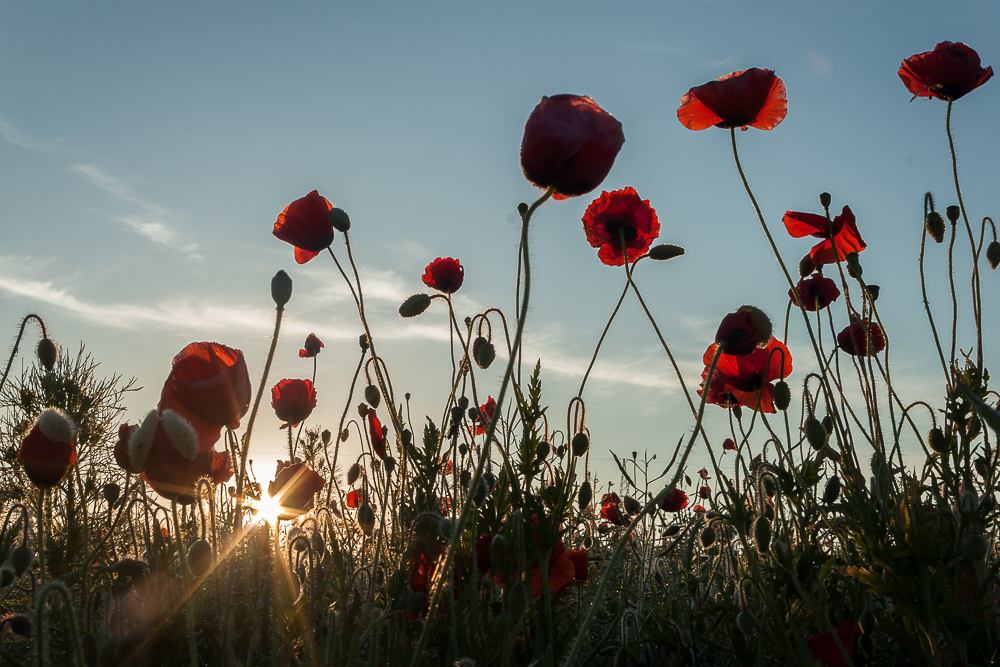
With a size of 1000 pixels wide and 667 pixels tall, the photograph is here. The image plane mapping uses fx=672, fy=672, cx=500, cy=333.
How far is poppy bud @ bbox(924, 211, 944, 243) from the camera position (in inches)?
118

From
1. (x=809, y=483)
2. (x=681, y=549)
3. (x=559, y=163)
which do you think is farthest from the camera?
(x=681, y=549)

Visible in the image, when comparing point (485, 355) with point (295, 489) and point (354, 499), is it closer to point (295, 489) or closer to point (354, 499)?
point (295, 489)

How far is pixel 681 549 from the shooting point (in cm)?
426

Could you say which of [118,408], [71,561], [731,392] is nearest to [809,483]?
[731,392]

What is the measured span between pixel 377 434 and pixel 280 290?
1806 millimetres

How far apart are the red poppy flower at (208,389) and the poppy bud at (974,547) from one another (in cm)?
194

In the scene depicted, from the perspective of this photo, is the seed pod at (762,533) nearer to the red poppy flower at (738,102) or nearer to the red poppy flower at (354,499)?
the red poppy flower at (738,102)

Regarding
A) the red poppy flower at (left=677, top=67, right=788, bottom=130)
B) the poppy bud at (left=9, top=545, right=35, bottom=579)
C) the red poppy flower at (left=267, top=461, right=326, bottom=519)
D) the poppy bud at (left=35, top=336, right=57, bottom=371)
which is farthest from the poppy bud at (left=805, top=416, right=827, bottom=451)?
the poppy bud at (left=35, top=336, right=57, bottom=371)

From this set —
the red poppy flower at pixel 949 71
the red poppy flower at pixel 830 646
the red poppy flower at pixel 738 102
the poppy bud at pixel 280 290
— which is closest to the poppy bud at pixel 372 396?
the poppy bud at pixel 280 290

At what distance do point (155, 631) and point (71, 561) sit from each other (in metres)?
1.47

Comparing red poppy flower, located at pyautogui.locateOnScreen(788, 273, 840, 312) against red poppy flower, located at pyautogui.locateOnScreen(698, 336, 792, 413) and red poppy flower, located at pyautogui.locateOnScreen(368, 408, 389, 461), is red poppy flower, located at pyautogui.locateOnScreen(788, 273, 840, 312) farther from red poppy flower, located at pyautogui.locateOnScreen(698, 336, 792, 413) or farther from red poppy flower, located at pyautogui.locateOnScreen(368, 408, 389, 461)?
red poppy flower, located at pyautogui.locateOnScreen(368, 408, 389, 461)

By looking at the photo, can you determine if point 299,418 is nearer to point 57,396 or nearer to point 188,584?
point 188,584

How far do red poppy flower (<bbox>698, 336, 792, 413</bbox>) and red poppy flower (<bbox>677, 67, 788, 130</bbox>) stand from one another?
0.81 m

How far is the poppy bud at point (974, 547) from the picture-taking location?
1.76 meters
